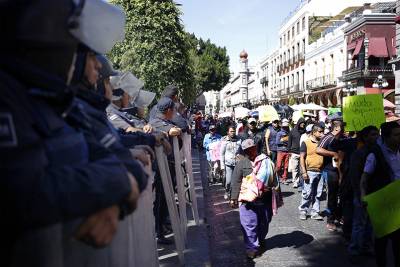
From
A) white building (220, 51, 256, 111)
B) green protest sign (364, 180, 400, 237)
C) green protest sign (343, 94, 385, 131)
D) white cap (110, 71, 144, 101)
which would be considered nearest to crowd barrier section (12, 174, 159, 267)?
white cap (110, 71, 144, 101)

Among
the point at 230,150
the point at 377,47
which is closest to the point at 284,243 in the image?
the point at 230,150

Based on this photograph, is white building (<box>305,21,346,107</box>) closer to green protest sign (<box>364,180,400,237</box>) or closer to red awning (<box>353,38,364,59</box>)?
red awning (<box>353,38,364,59</box>)

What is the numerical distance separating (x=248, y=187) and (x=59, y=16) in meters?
4.91

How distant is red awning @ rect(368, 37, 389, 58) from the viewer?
35.8 meters

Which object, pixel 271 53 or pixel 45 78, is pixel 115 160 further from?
pixel 271 53

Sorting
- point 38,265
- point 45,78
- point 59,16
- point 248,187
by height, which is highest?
point 59,16

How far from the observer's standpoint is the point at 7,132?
1.20 metres

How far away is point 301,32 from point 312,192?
174ft

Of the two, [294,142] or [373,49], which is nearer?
[294,142]

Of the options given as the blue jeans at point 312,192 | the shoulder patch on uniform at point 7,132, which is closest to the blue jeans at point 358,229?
the blue jeans at point 312,192

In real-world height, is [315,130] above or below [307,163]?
above

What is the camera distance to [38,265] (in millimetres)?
1304

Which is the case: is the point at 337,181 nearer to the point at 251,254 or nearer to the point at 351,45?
the point at 251,254

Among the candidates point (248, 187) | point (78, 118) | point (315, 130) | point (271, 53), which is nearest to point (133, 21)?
Result: point (315, 130)
